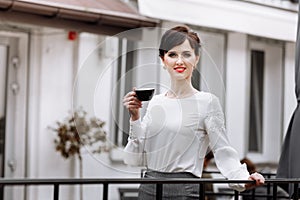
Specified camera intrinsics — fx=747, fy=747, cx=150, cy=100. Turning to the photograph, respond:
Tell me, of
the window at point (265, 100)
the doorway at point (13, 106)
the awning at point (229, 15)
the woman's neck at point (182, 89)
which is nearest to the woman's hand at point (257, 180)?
the woman's neck at point (182, 89)

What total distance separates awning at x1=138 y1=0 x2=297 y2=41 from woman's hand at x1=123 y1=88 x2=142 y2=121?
13.0 ft

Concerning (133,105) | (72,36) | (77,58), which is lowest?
(133,105)

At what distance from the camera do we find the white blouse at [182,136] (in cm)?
365

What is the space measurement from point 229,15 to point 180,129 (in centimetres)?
523

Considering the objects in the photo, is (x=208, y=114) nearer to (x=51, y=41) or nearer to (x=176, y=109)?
(x=176, y=109)

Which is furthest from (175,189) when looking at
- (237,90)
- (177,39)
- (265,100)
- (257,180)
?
(265,100)

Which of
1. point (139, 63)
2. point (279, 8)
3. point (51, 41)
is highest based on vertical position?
point (279, 8)

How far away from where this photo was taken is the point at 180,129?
3.63 meters

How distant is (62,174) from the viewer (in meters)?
8.45

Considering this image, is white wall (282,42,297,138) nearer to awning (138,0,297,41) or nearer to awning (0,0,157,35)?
awning (138,0,297,41)

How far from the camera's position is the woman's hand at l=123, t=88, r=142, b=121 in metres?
3.67

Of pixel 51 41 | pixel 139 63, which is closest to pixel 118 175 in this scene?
pixel 51 41

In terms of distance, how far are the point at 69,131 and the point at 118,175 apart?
106 cm

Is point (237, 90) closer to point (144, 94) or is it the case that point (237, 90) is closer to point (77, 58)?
point (77, 58)
